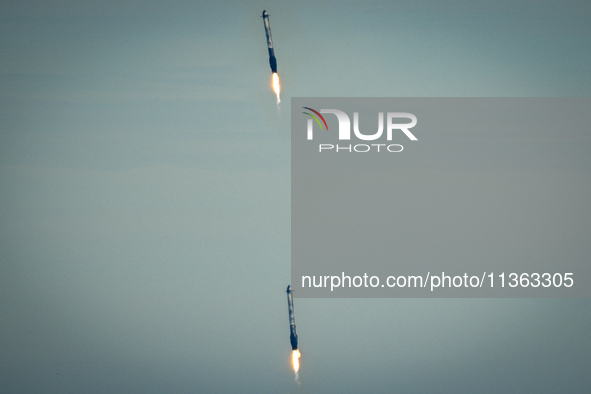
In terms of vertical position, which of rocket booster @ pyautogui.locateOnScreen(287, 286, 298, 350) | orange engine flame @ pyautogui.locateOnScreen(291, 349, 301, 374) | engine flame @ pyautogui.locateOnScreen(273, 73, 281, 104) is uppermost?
engine flame @ pyautogui.locateOnScreen(273, 73, 281, 104)

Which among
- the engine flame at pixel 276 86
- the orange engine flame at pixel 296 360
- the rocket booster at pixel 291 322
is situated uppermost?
the engine flame at pixel 276 86

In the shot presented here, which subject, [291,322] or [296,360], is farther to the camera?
[296,360]

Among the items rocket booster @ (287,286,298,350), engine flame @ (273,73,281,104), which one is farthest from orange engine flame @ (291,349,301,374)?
engine flame @ (273,73,281,104)

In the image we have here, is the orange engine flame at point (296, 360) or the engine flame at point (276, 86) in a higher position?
the engine flame at point (276, 86)

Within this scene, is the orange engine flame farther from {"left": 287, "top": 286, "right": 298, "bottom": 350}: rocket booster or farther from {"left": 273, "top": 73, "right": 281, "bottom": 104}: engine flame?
{"left": 273, "top": 73, "right": 281, "bottom": 104}: engine flame

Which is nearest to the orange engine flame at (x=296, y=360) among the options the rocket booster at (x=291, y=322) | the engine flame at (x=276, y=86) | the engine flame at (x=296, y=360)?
the engine flame at (x=296, y=360)

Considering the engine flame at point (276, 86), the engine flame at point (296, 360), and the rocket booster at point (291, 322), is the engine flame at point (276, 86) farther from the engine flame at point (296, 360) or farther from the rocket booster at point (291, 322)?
the engine flame at point (296, 360)

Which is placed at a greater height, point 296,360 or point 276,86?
point 276,86

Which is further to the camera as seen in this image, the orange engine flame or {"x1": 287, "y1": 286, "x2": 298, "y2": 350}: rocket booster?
the orange engine flame

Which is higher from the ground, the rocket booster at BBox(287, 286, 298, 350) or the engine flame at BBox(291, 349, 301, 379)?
the rocket booster at BBox(287, 286, 298, 350)

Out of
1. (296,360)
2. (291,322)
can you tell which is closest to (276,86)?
(291,322)

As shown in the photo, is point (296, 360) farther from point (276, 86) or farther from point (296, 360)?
point (276, 86)

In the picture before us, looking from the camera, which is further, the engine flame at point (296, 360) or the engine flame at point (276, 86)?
the engine flame at point (296, 360)

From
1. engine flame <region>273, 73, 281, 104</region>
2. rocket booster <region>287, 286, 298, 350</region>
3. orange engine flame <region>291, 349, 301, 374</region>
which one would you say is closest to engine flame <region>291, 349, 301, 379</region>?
orange engine flame <region>291, 349, 301, 374</region>
